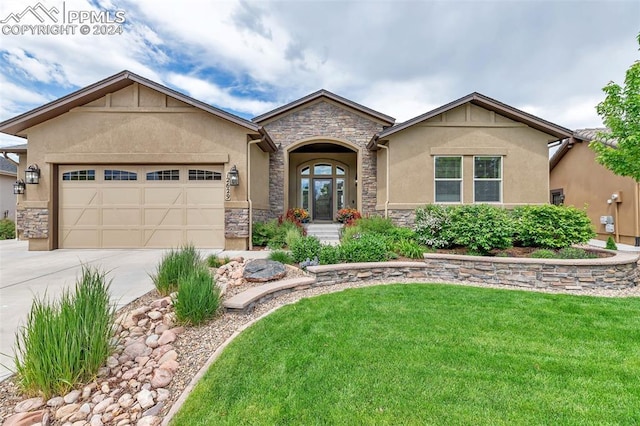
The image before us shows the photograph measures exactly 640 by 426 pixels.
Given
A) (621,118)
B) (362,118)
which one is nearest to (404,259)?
(621,118)

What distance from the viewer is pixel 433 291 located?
5023mm

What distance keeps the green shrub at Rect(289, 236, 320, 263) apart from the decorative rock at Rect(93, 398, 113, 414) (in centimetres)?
409

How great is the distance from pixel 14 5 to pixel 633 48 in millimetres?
15617

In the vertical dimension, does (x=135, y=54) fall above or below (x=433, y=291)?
above

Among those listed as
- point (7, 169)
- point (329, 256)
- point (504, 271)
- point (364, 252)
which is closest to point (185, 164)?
point (329, 256)

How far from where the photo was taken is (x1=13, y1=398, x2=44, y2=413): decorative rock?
7.15 feet

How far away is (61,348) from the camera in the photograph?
2350 mm

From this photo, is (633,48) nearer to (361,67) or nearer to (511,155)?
(511,155)

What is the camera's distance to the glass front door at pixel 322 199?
48.6 ft

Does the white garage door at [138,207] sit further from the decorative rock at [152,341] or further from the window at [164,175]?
the decorative rock at [152,341]

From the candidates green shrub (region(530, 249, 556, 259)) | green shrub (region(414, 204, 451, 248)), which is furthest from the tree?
green shrub (region(414, 204, 451, 248))

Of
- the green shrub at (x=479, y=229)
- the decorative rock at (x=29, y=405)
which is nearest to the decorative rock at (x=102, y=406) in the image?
the decorative rock at (x=29, y=405)

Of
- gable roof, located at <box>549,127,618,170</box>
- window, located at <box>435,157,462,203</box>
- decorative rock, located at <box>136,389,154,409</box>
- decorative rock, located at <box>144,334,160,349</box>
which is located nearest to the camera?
decorative rock, located at <box>136,389,154,409</box>

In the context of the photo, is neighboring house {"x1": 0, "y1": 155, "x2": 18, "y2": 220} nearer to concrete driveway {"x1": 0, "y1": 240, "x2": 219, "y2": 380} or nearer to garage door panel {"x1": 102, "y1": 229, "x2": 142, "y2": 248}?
concrete driveway {"x1": 0, "y1": 240, "x2": 219, "y2": 380}
